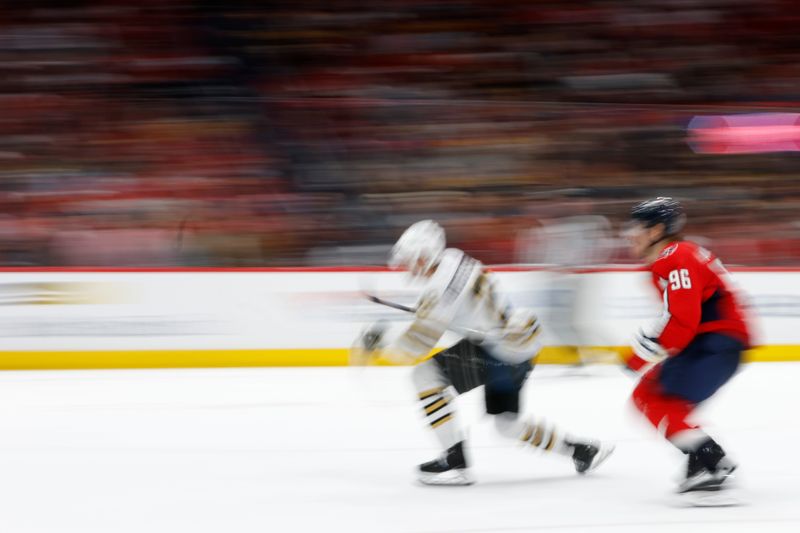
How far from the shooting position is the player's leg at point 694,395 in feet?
12.4

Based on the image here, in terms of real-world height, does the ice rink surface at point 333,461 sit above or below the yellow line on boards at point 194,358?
below

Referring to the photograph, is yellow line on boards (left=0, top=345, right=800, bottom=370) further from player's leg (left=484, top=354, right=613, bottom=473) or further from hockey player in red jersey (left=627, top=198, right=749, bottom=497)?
hockey player in red jersey (left=627, top=198, right=749, bottom=497)

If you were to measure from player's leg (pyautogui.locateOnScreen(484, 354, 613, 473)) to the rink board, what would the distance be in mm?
3519

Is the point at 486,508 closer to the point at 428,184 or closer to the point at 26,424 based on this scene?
the point at 26,424

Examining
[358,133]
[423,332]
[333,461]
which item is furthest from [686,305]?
[358,133]

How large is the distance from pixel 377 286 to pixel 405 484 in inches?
166

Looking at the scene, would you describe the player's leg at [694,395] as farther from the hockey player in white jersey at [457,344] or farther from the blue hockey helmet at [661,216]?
the hockey player in white jersey at [457,344]

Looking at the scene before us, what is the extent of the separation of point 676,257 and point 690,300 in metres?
0.17

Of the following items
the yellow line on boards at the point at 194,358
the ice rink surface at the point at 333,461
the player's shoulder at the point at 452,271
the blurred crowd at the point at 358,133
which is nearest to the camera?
the ice rink surface at the point at 333,461

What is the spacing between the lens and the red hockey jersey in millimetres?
3686

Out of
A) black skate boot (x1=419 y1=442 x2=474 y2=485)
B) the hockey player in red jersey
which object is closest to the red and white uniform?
the hockey player in red jersey

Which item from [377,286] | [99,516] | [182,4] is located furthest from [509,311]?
[182,4]

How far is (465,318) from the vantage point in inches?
165

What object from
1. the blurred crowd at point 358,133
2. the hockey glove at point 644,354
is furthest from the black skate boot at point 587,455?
the blurred crowd at point 358,133
